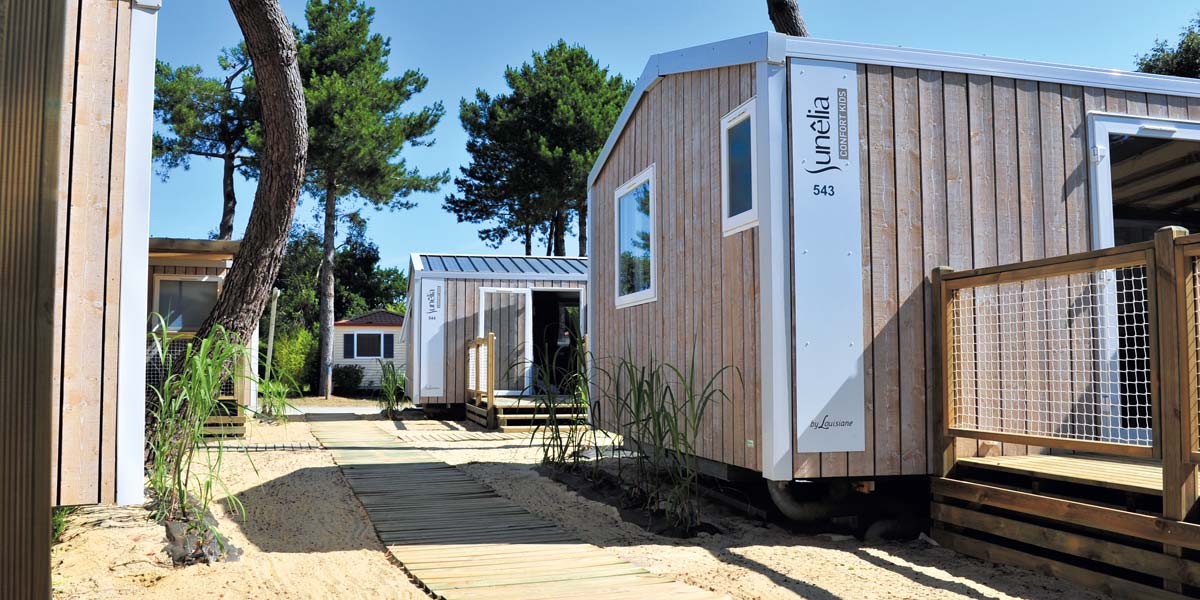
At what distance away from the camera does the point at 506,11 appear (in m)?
17.4

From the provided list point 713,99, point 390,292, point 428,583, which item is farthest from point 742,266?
point 390,292

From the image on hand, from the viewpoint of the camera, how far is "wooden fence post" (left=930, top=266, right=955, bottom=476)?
4.42 metres

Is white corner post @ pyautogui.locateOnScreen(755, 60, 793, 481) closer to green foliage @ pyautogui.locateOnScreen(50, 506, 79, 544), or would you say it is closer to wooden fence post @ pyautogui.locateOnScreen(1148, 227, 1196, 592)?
wooden fence post @ pyautogui.locateOnScreen(1148, 227, 1196, 592)

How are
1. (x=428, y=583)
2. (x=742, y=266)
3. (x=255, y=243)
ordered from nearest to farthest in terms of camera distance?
(x=428, y=583), (x=742, y=266), (x=255, y=243)

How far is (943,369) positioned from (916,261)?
585mm

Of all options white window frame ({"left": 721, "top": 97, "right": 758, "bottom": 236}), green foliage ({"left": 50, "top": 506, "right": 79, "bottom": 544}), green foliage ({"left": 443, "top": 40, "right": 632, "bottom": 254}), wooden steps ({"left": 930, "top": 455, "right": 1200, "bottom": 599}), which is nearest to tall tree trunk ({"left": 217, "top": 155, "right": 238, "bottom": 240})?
green foliage ({"left": 443, "top": 40, "right": 632, "bottom": 254})

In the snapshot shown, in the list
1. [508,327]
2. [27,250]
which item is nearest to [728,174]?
[27,250]

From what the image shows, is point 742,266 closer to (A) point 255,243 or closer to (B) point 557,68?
(A) point 255,243

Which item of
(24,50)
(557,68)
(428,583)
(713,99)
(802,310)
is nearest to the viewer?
(24,50)

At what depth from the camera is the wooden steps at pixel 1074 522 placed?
3316mm

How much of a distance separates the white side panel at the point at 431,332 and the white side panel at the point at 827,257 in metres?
8.89

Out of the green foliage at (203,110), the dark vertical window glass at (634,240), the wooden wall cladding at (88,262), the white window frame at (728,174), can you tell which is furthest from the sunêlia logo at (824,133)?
the green foliage at (203,110)

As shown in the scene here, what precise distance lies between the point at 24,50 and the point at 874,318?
148 inches

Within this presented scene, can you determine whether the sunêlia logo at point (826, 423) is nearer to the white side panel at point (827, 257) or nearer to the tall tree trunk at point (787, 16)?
the white side panel at point (827, 257)
